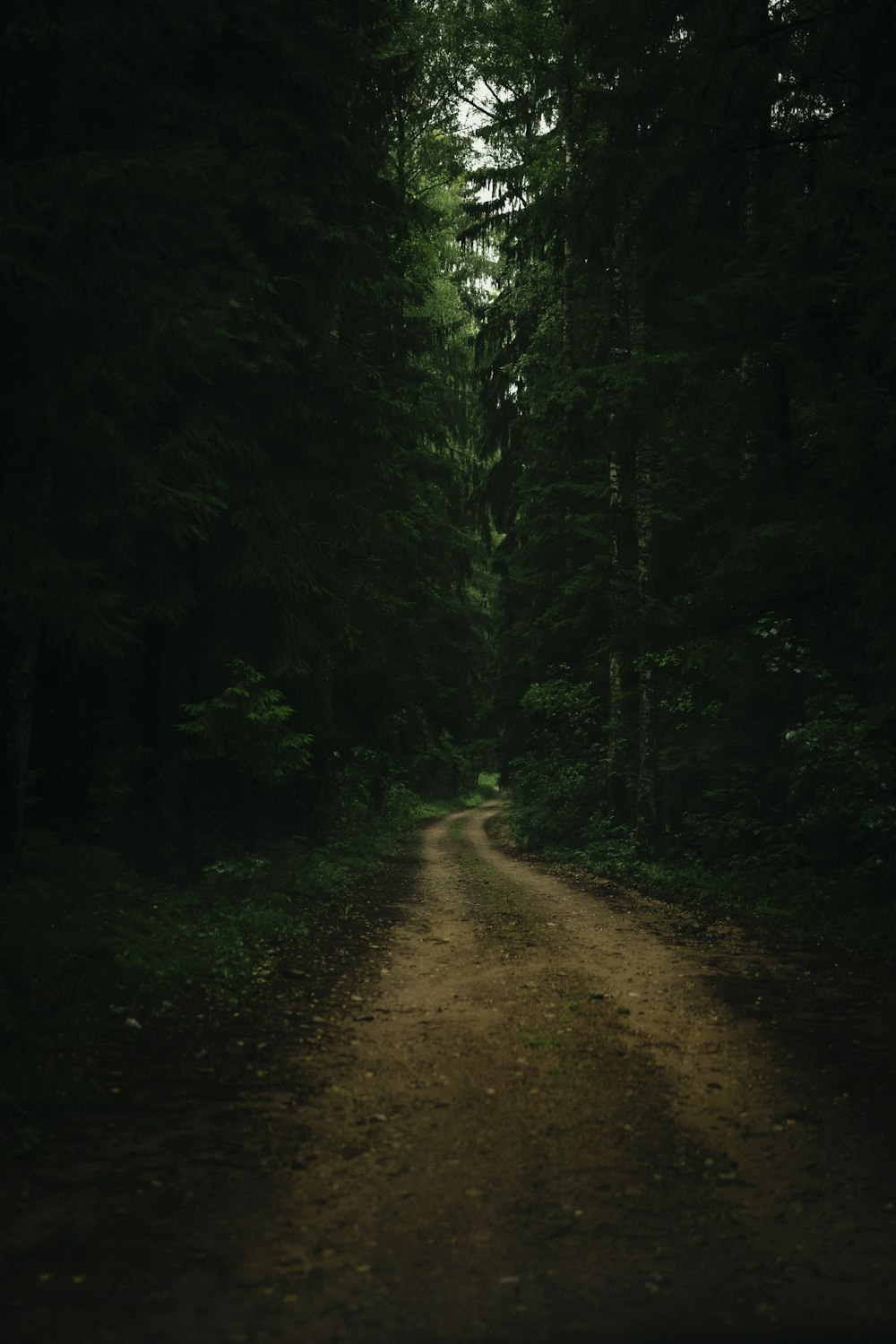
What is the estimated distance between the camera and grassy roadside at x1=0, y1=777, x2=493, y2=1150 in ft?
18.6

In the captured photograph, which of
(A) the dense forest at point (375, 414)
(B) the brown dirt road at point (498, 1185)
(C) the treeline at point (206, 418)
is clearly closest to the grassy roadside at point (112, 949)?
(A) the dense forest at point (375, 414)

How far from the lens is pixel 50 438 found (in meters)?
8.70

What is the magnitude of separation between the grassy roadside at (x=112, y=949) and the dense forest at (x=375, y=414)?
0.45 ft

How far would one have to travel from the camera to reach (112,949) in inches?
294

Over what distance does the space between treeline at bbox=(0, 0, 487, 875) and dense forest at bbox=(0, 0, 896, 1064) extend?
0.06m

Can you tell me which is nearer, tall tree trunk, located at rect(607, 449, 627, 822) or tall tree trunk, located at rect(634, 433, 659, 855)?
tall tree trunk, located at rect(634, 433, 659, 855)

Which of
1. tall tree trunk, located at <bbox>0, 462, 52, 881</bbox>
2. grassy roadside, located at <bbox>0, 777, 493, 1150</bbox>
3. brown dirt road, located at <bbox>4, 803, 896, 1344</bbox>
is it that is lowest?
brown dirt road, located at <bbox>4, 803, 896, 1344</bbox>

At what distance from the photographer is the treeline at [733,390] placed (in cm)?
926

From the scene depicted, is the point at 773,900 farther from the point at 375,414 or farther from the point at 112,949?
the point at 375,414

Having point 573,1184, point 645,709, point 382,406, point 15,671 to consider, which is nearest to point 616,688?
point 645,709

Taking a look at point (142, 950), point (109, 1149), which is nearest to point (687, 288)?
point (142, 950)

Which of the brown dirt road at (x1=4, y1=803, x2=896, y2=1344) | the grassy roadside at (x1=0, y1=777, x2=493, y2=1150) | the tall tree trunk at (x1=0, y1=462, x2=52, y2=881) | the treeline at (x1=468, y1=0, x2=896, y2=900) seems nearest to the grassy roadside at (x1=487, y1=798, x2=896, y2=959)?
the treeline at (x1=468, y1=0, x2=896, y2=900)

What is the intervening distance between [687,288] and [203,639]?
8810 millimetres

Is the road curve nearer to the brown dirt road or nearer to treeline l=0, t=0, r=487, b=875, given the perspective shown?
the brown dirt road
